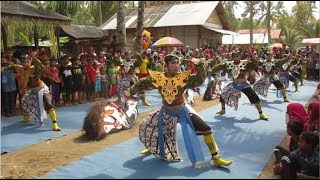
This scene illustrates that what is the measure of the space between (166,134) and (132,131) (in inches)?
85.7

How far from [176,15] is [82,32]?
6.11 metres

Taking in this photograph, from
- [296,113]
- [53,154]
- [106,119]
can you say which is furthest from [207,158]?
[106,119]

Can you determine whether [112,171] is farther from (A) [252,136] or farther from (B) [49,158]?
(A) [252,136]

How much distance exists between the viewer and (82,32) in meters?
18.8

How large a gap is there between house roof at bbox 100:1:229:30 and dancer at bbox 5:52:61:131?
45.2 feet

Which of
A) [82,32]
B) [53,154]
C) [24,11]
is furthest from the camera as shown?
[82,32]

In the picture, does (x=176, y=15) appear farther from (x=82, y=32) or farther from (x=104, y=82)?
(x=104, y=82)

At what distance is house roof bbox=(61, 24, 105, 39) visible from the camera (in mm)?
17678

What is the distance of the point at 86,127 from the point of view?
21.9 ft

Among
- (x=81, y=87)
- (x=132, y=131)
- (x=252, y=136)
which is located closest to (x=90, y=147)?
(x=132, y=131)

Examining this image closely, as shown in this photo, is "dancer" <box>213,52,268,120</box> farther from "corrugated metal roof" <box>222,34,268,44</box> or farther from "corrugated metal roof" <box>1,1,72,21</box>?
"corrugated metal roof" <box>222,34,268,44</box>

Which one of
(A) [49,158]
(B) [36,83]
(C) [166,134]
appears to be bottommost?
(A) [49,158]

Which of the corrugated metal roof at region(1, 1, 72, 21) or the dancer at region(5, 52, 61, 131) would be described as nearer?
the dancer at region(5, 52, 61, 131)

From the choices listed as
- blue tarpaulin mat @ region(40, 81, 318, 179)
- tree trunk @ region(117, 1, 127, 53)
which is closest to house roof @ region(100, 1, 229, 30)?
tree trunk @ region(117, 1, 127, 53)
